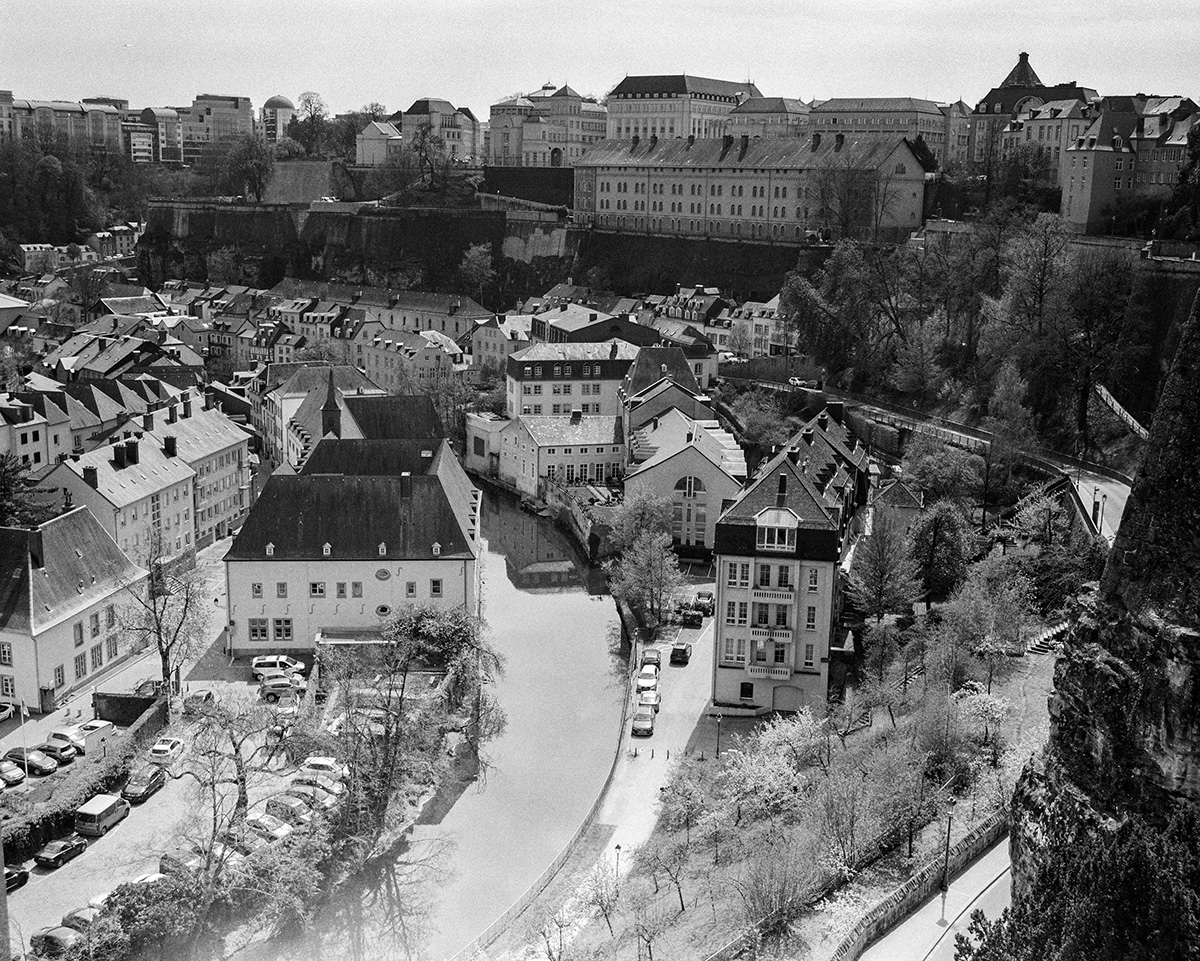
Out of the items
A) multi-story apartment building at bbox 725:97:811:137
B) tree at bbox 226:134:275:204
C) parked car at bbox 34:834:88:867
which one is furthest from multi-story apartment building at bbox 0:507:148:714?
tree at bbox 226:134:275:204

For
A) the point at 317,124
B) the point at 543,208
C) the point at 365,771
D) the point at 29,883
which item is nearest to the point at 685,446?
the point at 365,771

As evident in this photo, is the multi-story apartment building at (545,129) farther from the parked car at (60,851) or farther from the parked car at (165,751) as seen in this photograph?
the parked car at (60,851)

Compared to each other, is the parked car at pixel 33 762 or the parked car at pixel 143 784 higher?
the parked car at pixel 33 762

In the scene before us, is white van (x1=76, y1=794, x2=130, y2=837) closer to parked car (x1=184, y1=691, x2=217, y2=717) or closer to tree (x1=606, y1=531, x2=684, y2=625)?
parked car (x1=184, y1=691, x2=217, y2=717)

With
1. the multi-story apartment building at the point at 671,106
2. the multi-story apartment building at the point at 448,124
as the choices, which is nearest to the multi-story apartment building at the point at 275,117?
the multi-story apartment building at the point at 448,124

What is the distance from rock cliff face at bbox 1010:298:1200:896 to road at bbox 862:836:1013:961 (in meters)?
5.03

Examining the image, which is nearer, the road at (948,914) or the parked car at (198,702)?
the road at (948,914)

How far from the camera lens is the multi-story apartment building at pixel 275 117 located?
134250 millimetres

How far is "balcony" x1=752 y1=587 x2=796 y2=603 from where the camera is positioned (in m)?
27.9

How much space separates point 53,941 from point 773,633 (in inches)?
595

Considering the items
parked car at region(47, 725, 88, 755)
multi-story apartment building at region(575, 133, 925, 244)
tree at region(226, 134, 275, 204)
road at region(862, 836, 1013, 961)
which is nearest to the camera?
road at region(862, 836, 1013, 961)

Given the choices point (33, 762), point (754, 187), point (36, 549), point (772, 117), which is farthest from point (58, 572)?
point (772, 117)

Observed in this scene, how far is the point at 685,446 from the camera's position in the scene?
41.0 meters

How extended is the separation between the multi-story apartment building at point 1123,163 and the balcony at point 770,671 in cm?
3478
